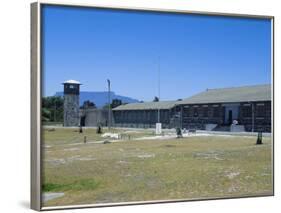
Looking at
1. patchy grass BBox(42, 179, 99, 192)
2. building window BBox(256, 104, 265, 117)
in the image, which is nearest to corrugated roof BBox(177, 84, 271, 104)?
building window BBox(256, 104, 265, 117)

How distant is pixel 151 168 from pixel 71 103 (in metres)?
1.26

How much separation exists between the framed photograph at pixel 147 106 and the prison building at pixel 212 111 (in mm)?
13

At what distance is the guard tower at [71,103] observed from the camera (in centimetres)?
740

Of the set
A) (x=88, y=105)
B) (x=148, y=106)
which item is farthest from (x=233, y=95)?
(x=88, y=105)

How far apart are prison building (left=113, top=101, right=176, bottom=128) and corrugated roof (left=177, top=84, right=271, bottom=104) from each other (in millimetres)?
206

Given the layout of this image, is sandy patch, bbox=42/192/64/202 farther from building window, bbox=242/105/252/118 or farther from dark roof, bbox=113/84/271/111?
building window, bbox=242/105/252/118

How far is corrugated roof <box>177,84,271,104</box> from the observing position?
810cm

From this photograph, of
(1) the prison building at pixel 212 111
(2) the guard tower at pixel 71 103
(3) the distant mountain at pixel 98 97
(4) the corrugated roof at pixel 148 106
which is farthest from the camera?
(1) the prison building at pixel 212 111

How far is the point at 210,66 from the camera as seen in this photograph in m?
8.21

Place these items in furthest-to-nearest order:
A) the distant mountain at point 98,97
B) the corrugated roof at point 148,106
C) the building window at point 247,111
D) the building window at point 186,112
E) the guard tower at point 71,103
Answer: the building window at point 247,111 → the building window at point 186,112 → the corrugated roof at point 148,106 → the distant mountain at point 98,97 → the guard tower at point 71,103

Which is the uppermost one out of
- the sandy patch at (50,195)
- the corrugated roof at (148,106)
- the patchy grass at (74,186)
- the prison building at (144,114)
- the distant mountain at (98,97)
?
the distant mountain at (98,97)

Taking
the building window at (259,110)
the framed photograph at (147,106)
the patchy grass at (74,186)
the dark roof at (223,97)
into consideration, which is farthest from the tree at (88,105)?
the building window at (259,110)

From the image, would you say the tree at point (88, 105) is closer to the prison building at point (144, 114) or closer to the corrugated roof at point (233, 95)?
the prison building at point (144, 114)

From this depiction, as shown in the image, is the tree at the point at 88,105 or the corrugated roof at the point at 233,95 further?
the corrugated roof at the point at 233,95
